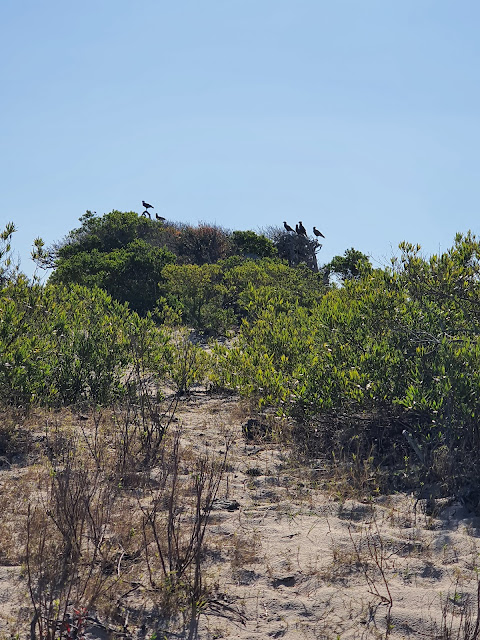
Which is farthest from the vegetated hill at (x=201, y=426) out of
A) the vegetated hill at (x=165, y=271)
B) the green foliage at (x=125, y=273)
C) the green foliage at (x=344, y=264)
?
the green foliage at (x=344, y=264)

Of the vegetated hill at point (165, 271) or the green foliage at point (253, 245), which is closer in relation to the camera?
the vegetated hill at point (165, 271)

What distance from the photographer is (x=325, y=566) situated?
4516mm

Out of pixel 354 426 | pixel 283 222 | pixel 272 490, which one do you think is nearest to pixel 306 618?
pixel 272 490

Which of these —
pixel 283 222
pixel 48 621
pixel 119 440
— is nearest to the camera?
pixel 48 621

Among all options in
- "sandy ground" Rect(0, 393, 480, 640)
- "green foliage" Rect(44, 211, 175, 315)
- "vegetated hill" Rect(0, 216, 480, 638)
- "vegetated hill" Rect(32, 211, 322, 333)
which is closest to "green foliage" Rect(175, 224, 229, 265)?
"vegetated hill" Rect(32, 211, 322, 333)

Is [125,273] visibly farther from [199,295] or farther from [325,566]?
[325,566]

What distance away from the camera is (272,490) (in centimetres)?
602

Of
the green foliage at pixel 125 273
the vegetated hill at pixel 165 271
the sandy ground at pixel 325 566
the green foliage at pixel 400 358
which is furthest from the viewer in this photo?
the green foliage at pixel 125 273

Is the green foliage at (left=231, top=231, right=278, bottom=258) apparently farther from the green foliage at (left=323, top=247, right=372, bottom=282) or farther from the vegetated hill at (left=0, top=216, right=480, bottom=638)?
the vegetated hill at (left=0, top=216, right=480, bottom=638)

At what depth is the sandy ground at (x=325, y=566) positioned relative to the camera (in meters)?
3.85

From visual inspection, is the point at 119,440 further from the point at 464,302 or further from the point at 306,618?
the point at 464,302

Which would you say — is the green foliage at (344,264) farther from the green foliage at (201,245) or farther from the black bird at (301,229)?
the green foliage at (201,245)

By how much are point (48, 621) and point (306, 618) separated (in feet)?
4.99

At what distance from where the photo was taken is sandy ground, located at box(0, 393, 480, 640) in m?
3.85
